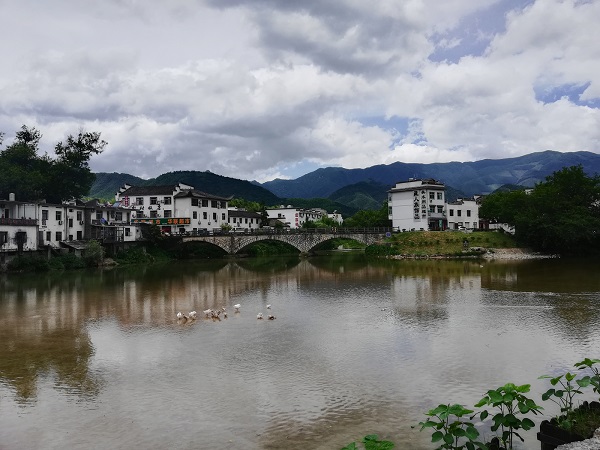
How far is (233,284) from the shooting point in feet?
148

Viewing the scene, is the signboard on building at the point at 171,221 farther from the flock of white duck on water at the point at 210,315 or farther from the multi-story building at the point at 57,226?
the flock of white duck on water at the point at 210,315

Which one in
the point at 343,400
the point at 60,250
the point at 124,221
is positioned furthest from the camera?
the point at 124,221

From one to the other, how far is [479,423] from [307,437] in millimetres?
4720

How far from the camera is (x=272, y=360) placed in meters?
18.9

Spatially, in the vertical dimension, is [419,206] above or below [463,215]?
above

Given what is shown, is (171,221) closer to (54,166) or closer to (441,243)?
(54,166)

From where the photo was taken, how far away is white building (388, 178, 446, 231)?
274ft

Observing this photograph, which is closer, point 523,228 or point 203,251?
point 523,228

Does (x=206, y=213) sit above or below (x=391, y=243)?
above

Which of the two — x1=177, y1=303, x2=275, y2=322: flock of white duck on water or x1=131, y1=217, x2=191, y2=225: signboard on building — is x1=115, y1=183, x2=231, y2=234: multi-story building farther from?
x1=177, y1=303, x2=275, y2=322: flock of white duck on water

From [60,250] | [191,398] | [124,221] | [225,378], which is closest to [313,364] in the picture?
[225,378]

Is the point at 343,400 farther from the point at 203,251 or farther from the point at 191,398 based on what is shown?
the point at 203,251

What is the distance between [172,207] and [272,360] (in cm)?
6990

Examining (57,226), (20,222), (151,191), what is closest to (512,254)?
(151,191)
